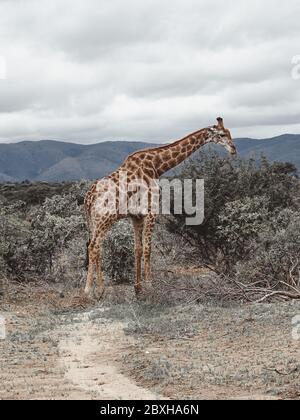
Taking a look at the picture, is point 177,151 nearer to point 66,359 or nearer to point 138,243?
point 138,243

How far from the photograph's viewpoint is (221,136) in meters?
11.5

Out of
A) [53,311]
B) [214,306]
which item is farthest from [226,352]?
[53,311]

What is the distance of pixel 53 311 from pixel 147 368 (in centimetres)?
439

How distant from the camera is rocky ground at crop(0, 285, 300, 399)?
593 cm

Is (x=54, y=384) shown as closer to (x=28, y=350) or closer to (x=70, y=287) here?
(x=28, y=350)

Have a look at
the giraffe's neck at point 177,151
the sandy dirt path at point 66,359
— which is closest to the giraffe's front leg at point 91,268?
the sandy dirt path at point 66,359

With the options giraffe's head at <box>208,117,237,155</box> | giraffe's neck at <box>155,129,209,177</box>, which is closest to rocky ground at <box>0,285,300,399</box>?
giraffe's neck at <box>155,129,209,177</box>

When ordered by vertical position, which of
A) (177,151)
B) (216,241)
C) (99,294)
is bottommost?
(99,294)

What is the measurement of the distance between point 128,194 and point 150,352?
407 cm

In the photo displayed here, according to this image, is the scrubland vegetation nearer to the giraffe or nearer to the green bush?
the green bush

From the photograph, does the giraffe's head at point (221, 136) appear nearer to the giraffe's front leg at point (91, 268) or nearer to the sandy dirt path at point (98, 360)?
the giraffe's front leg at point (91, 268)

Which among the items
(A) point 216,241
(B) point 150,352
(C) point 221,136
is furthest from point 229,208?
(B) point 150,352

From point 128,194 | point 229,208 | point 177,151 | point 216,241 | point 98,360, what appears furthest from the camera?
point 216,241

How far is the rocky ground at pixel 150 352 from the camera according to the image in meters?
5.93
